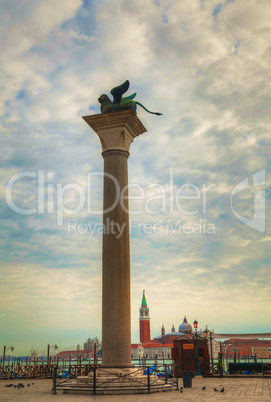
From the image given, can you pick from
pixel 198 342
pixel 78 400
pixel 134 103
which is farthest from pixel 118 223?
pixel 198 342

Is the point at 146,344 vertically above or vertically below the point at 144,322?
below

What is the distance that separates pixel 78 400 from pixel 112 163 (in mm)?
9472

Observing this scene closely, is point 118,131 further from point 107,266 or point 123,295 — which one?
point 123,295

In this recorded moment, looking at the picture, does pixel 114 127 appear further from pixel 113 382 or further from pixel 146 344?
pixel 146 344

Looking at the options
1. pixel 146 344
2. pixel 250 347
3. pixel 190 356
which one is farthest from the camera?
pixel 146 344

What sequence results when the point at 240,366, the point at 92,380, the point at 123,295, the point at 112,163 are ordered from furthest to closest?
the point at 240,366
the point at 112,163
the point at 123,295
the point at 92,380

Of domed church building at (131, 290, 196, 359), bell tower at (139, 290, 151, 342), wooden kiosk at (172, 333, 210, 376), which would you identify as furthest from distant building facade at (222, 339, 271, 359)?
wooden kiosk at (172, 333, 210, 376)

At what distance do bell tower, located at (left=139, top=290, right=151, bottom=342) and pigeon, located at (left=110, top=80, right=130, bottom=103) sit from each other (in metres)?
178

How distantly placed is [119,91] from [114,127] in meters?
2.14

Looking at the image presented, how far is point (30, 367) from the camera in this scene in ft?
101

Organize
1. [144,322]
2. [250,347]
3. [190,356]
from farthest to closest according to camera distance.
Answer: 1. [144,322]
2. [250,347]
3. [190,356]

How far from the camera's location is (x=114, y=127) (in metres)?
18.3

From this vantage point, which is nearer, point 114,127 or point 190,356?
point 114,127

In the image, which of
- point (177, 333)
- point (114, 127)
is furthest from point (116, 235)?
point (177, 333)
